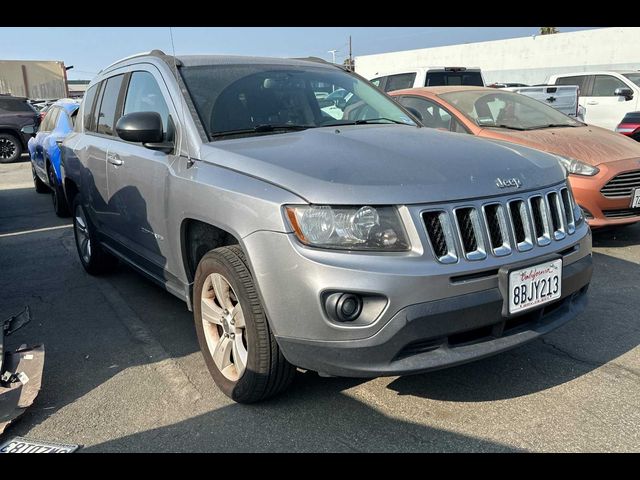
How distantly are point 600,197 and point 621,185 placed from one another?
265 millimetres

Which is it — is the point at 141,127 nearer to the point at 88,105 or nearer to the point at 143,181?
the point at 143,181

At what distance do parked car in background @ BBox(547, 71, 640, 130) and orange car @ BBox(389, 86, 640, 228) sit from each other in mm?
7059

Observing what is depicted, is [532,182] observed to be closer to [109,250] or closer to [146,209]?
[146,209]

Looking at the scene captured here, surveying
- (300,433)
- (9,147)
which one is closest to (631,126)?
(300,433)

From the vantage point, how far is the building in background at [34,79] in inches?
1033

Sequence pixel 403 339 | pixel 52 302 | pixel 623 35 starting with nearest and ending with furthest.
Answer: pixel 403 339
pixel 52 302
pixel 623 35

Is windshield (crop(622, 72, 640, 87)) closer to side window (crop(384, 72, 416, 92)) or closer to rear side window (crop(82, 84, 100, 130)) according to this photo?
side window (crop(384, 72, 416, 92))

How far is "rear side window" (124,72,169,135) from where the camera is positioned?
340 centimetres

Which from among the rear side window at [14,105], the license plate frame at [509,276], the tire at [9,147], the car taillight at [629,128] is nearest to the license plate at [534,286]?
the license plate frame at [509,276]

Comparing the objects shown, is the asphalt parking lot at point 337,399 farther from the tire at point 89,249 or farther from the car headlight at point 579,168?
the car headlight at point 579,168

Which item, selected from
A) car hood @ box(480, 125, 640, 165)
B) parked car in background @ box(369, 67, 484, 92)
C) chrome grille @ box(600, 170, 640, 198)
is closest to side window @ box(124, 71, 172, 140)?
car hood @ box(480, 125, 640, 165)

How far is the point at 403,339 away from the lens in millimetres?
2277
